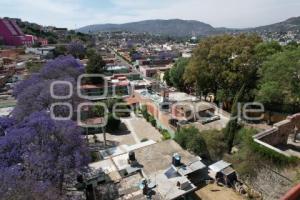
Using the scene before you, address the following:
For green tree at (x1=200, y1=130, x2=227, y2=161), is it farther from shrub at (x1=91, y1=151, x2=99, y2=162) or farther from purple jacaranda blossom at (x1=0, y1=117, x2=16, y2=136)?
purple jacaranda blossom at (x1=0, y1=117, x2=16, y2=136)

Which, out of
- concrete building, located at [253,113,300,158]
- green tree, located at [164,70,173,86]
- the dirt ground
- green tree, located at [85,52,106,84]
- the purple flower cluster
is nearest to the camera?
the purple flower cluster

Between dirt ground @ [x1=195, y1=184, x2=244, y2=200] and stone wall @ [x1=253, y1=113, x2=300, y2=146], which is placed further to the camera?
stone wall @ [x1=253, y1=113, x2=300, y2=146]

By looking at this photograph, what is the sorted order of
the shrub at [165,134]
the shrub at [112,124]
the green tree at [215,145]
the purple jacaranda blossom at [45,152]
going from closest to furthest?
the purple jacaranda blossom at [45,152], the green tree at [215,145], the shrub at [165,134], the shrub at [112,124]

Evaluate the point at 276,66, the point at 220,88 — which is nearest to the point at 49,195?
the point at 276,66

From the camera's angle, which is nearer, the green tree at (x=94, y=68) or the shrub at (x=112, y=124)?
the shrub at (x=112, y=124)

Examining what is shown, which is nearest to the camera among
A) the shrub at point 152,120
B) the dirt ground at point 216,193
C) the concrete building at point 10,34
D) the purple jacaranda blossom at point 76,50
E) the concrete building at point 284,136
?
the dirt ground at point 216,193

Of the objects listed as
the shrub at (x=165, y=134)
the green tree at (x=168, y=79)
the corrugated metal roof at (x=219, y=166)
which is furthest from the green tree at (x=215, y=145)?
the green tree at (x=168, y=79)


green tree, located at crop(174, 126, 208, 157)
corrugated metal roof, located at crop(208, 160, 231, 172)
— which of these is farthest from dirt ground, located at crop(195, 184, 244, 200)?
green tree, located at crop(174, 126, 208, 157)

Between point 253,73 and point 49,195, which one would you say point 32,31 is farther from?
point 49,195

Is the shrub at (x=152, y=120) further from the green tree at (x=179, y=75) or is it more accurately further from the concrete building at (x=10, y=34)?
the concrete building at (x=10, y=34)
